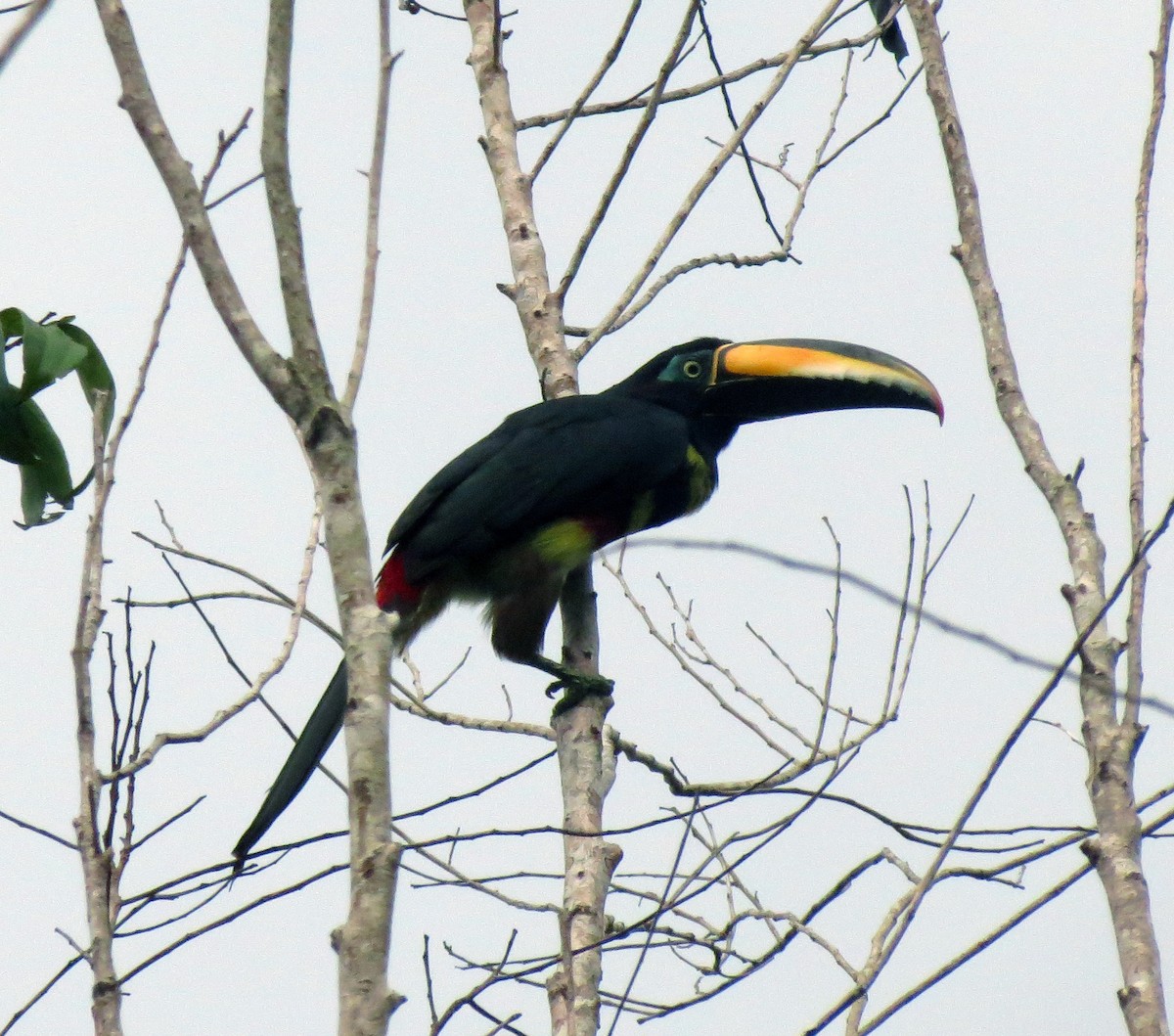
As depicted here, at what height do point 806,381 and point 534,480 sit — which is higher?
point 806,381

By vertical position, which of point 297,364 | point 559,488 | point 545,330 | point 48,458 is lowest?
point 297,364

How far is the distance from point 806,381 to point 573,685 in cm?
156

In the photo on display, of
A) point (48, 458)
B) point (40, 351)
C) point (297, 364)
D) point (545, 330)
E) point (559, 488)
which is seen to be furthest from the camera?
point (559, 488)

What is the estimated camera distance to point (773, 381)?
516cm

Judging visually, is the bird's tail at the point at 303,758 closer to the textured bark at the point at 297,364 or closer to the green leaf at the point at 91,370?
the green leaf at the point at 91,370

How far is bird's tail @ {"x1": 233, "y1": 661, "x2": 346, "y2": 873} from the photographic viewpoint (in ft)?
12.6

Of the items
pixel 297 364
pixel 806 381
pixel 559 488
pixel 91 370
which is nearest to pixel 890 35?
pixel 806 381

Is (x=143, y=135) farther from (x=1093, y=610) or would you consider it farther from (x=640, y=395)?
(x=640, y=395)

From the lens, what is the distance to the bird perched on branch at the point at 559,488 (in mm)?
4688

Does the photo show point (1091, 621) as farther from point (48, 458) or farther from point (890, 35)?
point (890, 35)

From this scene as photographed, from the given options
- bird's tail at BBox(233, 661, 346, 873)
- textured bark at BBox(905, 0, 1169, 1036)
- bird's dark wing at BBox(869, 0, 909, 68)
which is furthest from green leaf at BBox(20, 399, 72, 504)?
bird's dark wing at BBox(869, 0, 909, 68)

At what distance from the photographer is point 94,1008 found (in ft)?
7.82

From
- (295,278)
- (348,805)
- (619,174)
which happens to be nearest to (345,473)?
(295,278)

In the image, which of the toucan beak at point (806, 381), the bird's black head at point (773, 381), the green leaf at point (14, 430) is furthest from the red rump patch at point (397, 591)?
the green leaf at point (14, 430)
